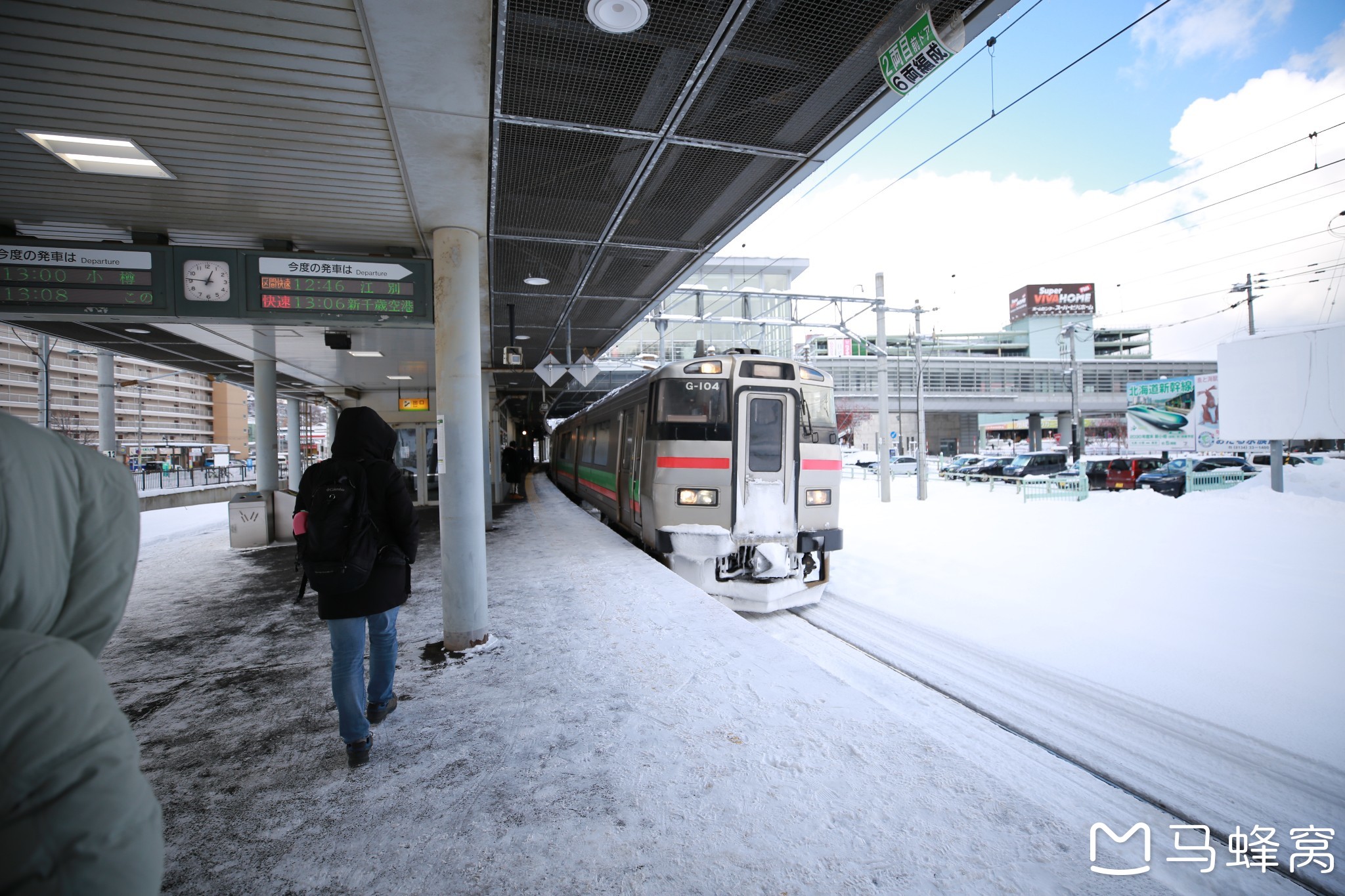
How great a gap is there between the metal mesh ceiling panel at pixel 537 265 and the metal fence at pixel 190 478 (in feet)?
49.2

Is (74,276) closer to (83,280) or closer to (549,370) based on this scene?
(83,280)

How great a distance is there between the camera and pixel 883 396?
17.5m

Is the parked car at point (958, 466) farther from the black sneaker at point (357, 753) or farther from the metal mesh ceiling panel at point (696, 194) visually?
the black sneaker at point (357, 753)

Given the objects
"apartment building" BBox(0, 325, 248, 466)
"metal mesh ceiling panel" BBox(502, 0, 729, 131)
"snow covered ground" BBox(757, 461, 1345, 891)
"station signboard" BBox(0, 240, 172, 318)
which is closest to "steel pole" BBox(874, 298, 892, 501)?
"snow covered ground" BBox(757, 461, 1345, 891)

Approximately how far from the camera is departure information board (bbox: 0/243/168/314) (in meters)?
4.88

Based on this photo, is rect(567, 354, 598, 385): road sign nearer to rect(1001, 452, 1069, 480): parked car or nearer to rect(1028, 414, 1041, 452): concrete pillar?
rect(1001, 452, 1069, 480): parked car

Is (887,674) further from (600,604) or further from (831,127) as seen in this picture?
(831,127)

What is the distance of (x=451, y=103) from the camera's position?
3590 mm

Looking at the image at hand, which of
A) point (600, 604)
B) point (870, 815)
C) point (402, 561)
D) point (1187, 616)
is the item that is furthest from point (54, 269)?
point (1187, 616)

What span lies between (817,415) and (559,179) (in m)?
4.78

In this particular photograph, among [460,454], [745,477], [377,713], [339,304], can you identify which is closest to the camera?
[377,713]

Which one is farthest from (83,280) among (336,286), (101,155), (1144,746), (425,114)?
(1144,746)

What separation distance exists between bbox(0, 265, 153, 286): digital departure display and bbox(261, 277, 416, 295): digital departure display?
939mm

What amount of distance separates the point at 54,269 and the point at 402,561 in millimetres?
4396
